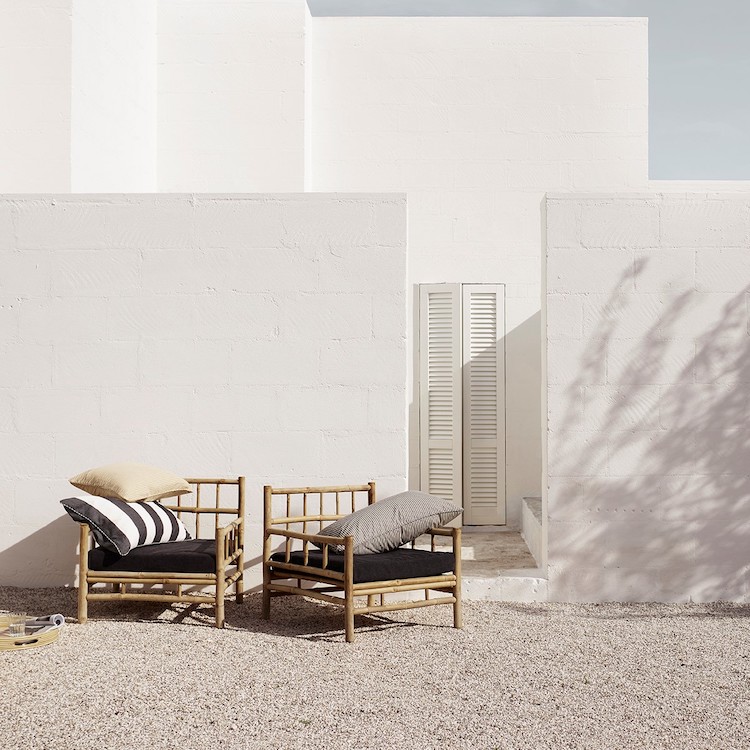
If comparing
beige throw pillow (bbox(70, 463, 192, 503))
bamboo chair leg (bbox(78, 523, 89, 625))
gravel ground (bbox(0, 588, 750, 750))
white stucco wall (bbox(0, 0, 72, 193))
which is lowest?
gravel ground (bbox(0, 588, 750, 750))

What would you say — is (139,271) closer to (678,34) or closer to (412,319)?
(412,319)

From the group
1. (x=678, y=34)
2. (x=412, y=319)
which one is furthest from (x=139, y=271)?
(x=678, y=34)

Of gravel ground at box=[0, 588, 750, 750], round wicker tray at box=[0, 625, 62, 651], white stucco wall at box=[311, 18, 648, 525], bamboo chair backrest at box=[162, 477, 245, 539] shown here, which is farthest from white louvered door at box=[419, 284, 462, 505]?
round wicker tray at box=[0, 625, 62, 651]

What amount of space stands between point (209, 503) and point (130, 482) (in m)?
0.58

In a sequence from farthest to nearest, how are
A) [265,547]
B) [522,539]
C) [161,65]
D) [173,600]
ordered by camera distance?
[161,65] → [522,539] → [265,547] → [173,600]

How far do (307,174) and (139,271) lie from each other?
9.02 feet

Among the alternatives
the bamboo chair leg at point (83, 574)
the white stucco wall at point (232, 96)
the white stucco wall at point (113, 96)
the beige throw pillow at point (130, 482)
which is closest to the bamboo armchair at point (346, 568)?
the beige throw pillow at point (130, 482)

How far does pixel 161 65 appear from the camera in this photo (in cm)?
777

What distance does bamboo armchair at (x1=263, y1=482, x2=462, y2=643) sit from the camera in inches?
171

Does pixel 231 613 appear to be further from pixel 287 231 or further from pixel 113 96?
pixel 113 96

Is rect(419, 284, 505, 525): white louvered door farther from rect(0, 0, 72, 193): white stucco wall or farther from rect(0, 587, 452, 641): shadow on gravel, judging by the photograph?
rect(0, 0, 72, 193): white stucco wall

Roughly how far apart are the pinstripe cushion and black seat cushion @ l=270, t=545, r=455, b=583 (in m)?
0.06

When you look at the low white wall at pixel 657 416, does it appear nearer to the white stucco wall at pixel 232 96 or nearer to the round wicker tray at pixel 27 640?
the round wicker tray at pixel 27 640

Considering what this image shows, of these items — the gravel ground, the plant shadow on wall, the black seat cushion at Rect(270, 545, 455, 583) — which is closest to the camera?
A: the gravel ground
